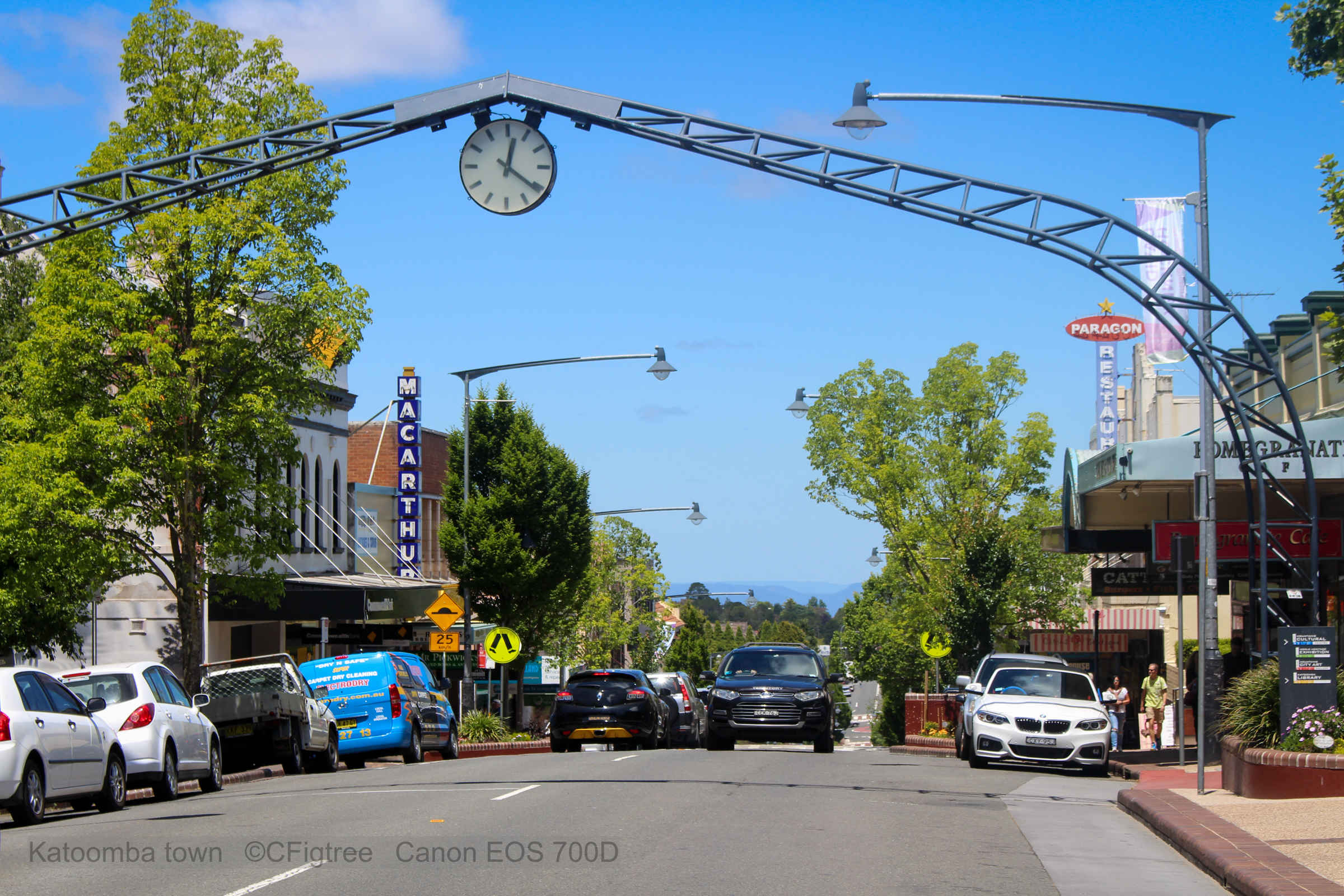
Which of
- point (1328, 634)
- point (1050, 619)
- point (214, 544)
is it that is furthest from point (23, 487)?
point (1050, 619)

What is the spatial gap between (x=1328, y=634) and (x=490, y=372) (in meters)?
23.0

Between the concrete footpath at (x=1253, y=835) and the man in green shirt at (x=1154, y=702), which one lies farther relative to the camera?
the man in green shirt at (x=1154, y=702)

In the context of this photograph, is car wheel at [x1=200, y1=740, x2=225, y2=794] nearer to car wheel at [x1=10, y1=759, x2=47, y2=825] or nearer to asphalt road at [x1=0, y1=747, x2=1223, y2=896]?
asphalt road at [x1=0, y1=747, x2=1223, y2=896]

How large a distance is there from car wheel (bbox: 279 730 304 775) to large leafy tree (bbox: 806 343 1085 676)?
2404cm

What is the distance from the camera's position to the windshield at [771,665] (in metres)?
23.7

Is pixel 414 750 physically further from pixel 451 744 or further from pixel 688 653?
pixel 688 653

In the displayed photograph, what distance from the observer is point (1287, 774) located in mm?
13961

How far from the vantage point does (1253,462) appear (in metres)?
16.0

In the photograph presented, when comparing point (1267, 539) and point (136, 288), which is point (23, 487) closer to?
point (136, 288)

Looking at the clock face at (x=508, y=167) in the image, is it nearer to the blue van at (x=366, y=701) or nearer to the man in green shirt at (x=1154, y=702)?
the blue van at (x=366, y=701)

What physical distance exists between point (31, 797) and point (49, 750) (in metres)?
0.45

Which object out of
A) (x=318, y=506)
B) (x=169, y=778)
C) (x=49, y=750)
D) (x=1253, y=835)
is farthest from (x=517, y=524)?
(x=1253, y=835)

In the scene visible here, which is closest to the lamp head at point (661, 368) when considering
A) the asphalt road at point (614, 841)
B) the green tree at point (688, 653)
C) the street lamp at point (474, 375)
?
the street lamp at point (474, 375)

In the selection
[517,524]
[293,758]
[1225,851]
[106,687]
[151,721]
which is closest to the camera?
[1225,851]
